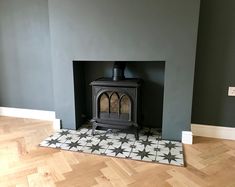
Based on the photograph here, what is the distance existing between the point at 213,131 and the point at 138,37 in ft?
4.73

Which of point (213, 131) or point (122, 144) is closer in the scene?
point (122, 144)

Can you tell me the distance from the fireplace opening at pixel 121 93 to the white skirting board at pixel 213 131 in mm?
451

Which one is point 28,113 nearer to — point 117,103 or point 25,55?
point 25,55

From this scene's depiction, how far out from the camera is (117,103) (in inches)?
99.3

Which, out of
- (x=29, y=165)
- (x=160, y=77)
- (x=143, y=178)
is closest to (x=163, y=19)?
(x=160, y=77)

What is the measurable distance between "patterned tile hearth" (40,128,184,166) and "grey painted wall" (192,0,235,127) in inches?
22.9

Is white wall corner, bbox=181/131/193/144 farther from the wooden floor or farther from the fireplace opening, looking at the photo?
the fireplace opening

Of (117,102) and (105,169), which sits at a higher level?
(117,102)

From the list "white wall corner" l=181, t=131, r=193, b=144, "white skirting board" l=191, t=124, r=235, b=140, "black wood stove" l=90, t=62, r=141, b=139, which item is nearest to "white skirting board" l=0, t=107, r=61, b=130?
"black wood stove" l=90, t=62, r=141, b=139

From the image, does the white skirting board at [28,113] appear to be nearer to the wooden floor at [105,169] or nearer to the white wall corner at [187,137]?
the wooden floor at [105,169]

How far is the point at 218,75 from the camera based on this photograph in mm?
2424

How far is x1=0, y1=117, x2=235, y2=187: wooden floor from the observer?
1.72m

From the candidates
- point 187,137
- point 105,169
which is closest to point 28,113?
point 105,169

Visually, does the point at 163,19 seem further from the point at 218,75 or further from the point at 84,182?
the point at 84,182
